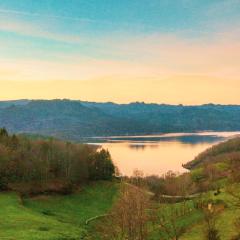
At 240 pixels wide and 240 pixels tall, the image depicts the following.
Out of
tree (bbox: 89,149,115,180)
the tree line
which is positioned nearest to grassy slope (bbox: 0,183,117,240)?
the tree line

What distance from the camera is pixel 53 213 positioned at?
9425 centimetres

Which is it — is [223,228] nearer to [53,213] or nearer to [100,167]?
[53,213]

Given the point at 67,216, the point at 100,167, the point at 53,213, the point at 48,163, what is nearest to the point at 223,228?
the point at 67,216

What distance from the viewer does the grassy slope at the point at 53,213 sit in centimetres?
6638

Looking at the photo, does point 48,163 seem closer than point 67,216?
No

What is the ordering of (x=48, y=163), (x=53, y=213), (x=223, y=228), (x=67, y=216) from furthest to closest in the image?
1. (x=48, y=163)
2. (x=53, y=213)
3. (x=67, y=216)
4. (x=223, y=228)

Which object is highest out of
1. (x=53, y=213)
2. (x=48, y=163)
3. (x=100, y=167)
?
(x=48, y=163)

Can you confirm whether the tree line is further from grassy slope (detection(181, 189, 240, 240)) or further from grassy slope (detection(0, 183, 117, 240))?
grassy slope (detection(181, 189, 240, 240))

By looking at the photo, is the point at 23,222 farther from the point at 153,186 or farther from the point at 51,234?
the point at 153,186

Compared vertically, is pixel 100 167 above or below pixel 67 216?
above

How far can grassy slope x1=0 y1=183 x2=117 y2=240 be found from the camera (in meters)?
66.4

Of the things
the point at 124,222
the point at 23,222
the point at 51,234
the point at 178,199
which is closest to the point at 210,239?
the point at 124,222

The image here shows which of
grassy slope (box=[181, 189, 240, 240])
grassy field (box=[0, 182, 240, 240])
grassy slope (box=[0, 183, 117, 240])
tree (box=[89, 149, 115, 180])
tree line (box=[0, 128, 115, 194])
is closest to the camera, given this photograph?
grassy slope (box=[181, 189, 240, 240])

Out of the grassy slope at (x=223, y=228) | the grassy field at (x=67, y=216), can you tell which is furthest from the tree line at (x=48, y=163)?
the grassy slope at (x=223, y=228)
